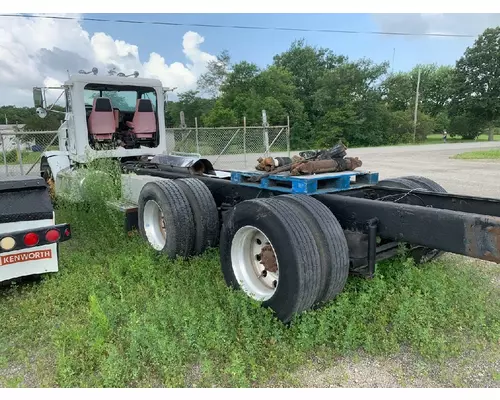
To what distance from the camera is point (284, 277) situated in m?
3.06

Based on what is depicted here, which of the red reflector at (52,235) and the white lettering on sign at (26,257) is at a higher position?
the red reflector at (52,235)

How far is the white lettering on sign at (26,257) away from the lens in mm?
3695

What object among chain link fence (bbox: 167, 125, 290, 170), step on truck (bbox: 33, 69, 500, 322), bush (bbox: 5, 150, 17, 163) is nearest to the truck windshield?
step on truck (bbox: 33, 69, 500, 322)

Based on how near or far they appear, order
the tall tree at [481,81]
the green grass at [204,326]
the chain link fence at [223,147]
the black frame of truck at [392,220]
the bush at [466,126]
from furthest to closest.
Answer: the bush at [466,126]
the tall tree at [481,81]
the chain link fence at [223,147]
the green grass at [204,326]
the black frame of truck at [392,220]

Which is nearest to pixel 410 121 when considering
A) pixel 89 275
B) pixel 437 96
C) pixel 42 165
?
pixel 437 96

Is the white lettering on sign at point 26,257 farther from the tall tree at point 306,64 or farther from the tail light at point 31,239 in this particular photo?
the tall tree at point 306,64

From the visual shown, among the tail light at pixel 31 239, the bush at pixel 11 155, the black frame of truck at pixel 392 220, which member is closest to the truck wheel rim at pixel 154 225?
the black frame of truck at pixel 392 220

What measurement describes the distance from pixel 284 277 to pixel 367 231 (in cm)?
79

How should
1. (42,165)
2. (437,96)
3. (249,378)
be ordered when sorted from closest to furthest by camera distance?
(249,378) → (42,165) → (437,96)

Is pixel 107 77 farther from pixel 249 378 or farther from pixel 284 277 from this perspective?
pixel 249 378

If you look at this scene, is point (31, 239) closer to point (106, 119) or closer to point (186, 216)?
point (186, 216)

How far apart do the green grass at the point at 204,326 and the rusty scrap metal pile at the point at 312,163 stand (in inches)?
43.1

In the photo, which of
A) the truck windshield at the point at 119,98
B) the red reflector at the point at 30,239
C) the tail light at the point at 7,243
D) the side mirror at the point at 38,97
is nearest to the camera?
the tail light at the point at 7,243

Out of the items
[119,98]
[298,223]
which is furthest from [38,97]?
[298,223]
